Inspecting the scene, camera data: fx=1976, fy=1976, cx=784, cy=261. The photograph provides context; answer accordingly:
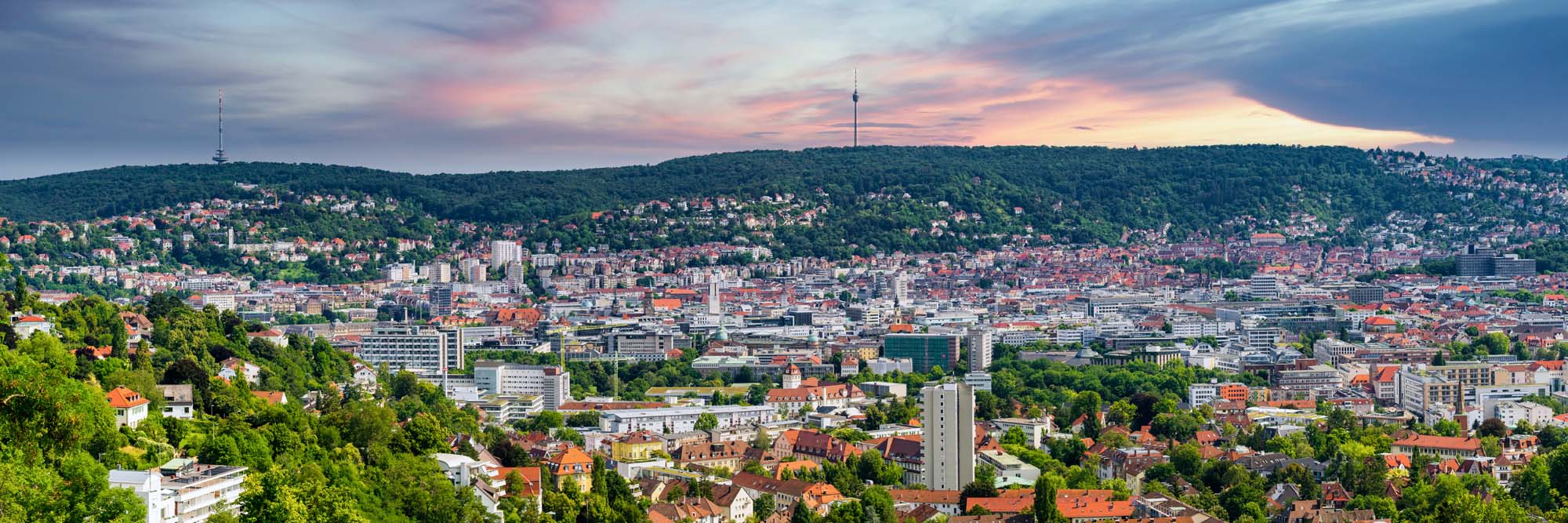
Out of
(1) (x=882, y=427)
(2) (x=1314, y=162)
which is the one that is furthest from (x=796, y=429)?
(2) (x=1314, y=162)

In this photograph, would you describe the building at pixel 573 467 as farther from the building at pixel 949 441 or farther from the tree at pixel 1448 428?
the tree at pixel 1448 428

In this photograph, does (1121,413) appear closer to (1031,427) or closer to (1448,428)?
(1031,427)

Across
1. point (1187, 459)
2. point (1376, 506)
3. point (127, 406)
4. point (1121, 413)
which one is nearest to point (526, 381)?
point (1121, 413)

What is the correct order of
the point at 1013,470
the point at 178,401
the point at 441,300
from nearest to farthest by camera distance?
the point at 178,401, the point at 1013,470, the point at 441,300

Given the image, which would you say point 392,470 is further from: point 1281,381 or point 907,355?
point 907,355

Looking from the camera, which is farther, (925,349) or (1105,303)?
(1105,303)

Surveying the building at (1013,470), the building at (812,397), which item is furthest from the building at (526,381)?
the building at (1013,470)

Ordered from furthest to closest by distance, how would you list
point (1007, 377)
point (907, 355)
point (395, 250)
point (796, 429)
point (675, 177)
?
point (675, 177) → point (395, 250) → point (907, 355) → point (1007, 377) → point (796, 429)
